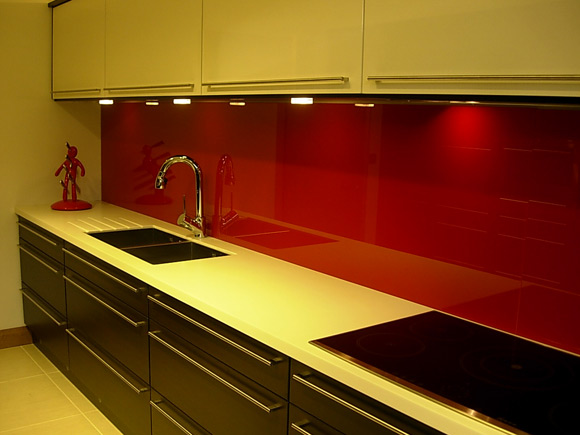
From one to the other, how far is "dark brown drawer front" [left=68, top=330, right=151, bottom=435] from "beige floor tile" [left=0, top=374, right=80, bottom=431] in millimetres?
133

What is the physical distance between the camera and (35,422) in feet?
10.4

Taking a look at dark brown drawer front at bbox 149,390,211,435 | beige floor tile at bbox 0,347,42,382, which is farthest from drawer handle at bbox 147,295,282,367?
beige floor tile at bbox 0,347,42,382

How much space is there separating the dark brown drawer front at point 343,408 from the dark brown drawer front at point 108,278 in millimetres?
1031

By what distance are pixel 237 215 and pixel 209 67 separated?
33.2 inches

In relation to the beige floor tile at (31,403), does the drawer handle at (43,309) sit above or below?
above

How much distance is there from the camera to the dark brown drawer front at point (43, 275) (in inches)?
137

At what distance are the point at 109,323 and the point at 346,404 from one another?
1.67 m

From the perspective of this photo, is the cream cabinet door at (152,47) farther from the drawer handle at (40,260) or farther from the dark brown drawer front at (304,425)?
the dark brown drawer front at (304,425)

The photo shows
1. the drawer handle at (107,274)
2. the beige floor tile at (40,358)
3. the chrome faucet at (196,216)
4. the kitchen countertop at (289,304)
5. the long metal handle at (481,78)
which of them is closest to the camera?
the long metal handle at (481,78)

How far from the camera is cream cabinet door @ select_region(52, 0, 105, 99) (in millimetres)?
3477

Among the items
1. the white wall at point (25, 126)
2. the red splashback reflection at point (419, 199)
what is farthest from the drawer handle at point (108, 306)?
the white wall at point (25, 126)

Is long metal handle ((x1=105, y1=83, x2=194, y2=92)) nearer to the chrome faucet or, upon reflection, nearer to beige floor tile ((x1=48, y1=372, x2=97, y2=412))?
the chrome faucet

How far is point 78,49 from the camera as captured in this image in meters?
3.73

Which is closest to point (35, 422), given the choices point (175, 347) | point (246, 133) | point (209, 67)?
point (175, 347)
